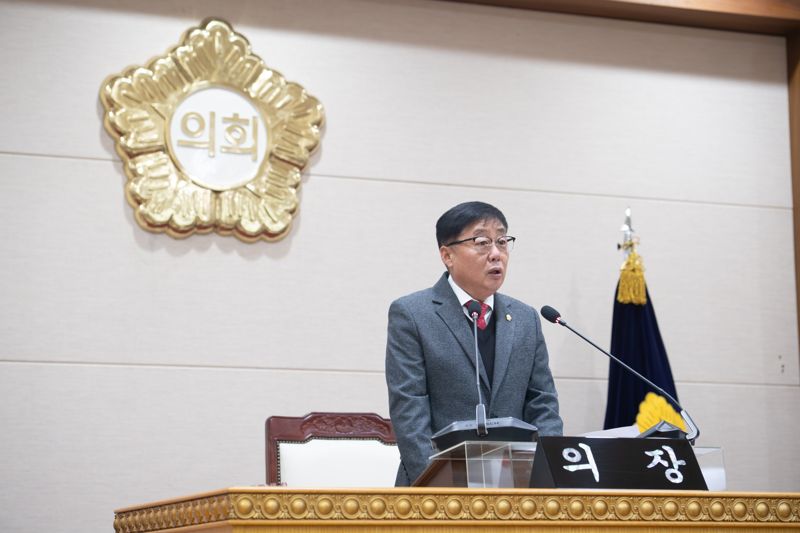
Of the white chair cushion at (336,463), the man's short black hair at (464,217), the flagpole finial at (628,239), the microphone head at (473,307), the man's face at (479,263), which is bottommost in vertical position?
the white chair cushion at (336,463)

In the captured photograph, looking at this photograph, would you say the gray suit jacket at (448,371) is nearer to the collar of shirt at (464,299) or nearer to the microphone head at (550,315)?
the collar of shirt at (464,299)

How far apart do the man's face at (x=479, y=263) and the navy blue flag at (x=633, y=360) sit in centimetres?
153

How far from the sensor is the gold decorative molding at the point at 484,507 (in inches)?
67.8

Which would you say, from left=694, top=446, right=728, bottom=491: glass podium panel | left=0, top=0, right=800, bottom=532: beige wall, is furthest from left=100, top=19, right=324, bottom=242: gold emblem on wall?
left=694, top=446, right=728, bottom=491: glass podium panel

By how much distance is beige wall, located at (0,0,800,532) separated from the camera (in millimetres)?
4043

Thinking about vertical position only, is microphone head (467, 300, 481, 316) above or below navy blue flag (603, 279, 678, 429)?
above

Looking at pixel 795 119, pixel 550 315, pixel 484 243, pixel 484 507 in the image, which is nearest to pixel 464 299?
pixel 484 243

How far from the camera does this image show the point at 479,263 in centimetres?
293

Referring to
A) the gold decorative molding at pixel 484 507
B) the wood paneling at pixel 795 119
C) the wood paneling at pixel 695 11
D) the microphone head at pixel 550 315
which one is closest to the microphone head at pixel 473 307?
the microphone head at pixel 550 315

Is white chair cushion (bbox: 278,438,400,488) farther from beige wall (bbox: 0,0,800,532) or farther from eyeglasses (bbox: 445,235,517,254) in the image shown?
beige wall (bbox: 0,0,800,532)

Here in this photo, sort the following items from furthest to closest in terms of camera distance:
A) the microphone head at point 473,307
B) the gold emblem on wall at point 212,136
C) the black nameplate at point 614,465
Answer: the gold emblem on wall at point 212,136
the microphone head at point 473,307
the black nameplate at point 614,465

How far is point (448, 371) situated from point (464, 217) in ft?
1.53

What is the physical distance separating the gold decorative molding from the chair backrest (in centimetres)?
118

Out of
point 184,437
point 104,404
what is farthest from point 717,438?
point 104,404
